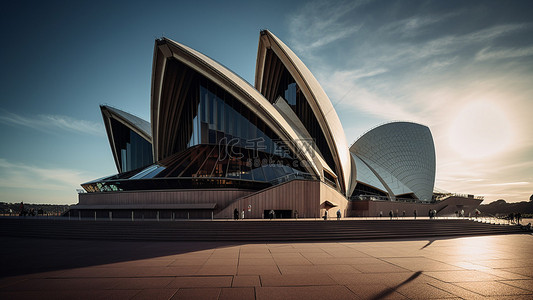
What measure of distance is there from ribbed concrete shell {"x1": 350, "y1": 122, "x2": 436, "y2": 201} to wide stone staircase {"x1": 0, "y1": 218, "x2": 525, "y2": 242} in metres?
17.7

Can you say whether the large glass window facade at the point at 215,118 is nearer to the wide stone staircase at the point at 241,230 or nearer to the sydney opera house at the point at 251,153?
the sydney opera house at the point at 251,153

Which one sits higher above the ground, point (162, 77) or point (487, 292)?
point (162, 77)

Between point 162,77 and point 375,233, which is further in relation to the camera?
point 162,77

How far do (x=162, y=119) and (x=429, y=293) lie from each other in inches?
1075

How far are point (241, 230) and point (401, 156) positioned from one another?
2914cm

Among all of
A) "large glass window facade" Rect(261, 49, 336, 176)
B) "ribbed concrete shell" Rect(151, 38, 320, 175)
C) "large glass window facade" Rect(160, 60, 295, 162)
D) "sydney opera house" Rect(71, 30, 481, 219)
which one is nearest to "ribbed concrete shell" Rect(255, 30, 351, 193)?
"sydney opera house" Rect(71, 30, 481, 219)

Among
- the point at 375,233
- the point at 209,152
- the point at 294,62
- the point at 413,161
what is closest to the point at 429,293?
the point at 375,233

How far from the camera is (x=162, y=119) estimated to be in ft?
91.9

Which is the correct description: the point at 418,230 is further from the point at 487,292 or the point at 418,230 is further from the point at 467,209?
the point at 467,209

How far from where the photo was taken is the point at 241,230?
12945mm

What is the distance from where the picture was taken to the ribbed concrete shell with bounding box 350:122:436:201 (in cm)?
3369

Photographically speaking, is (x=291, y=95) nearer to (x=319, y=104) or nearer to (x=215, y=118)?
(x=319, y=104)

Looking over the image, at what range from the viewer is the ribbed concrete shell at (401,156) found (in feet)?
111

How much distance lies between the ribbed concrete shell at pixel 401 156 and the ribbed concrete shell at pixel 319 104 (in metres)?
8.36
